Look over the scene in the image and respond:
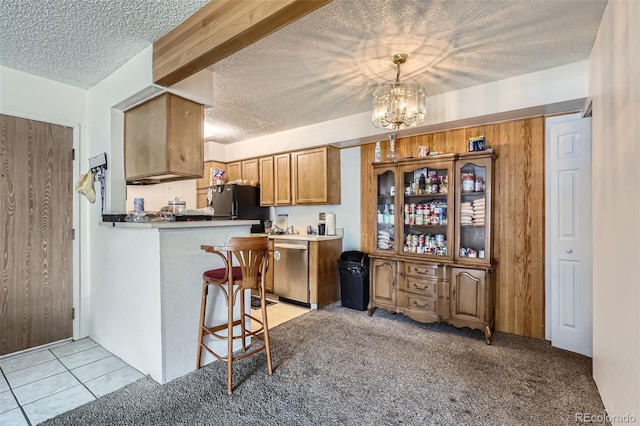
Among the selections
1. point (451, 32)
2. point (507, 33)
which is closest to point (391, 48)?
point (451, 32)

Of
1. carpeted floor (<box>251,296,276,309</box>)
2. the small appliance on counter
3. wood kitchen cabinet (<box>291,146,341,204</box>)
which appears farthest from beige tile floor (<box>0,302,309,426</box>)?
wood kitchen cabinet (<box>291,146,341,204</box>)

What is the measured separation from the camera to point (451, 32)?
80.5 inches

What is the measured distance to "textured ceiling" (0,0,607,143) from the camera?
181 centimetres

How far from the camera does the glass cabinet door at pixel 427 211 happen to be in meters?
3.19

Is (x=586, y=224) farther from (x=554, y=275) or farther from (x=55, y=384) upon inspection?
(x=55, y=384)

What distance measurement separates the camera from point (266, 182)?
15.7 feet

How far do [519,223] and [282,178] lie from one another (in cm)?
307

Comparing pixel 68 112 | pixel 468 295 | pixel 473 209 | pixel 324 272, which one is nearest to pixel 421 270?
pixel 468 295

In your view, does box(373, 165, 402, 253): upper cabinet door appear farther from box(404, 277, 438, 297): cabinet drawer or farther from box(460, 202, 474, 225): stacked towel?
box(460, 202, 474, 225): stacked towel

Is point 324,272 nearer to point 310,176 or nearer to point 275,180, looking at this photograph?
point 310,176

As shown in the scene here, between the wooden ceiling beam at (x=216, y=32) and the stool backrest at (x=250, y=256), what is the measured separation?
1181mm

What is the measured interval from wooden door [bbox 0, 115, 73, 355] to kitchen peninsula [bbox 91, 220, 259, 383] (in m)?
0.61

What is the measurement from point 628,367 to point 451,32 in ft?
7.01

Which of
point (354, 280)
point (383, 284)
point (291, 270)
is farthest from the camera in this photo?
point (291, 270)
